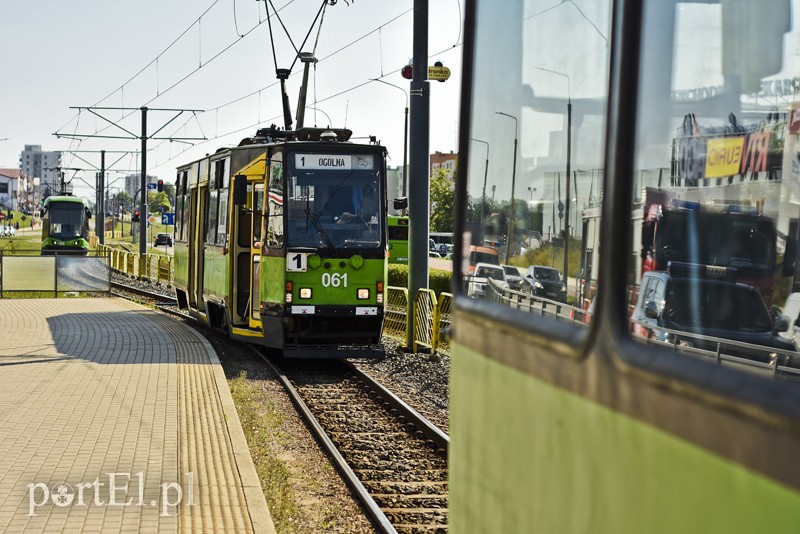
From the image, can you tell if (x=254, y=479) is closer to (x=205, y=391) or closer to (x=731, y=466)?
(x=205, y=391)

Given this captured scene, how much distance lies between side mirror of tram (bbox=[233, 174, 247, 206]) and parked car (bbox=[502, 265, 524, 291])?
13542mm

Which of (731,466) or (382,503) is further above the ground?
(731,466)

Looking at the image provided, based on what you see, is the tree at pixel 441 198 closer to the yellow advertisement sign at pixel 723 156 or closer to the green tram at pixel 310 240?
the green tram at pixel 310 240

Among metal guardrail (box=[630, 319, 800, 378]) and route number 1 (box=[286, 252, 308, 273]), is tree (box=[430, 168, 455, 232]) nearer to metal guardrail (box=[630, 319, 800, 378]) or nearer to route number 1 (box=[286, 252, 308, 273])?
route number 1 (box=[286, 252, 308, 273])

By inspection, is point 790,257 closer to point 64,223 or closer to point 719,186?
point 719,186

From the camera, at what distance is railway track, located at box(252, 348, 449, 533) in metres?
8.16

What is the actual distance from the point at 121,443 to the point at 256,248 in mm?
7650

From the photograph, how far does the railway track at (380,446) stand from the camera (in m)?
8.16

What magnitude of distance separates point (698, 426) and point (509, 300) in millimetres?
1320

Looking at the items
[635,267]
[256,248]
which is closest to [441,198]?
[256,248]

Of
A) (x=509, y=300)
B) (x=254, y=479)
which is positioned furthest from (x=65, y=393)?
(x=509, y=300)

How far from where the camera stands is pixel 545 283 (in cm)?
288

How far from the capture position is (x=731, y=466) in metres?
1.79

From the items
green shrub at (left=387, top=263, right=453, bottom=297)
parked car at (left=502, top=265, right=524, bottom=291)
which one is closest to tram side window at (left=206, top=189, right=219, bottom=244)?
green shrub at (left=387, top=263, right=453, bottom=297)
